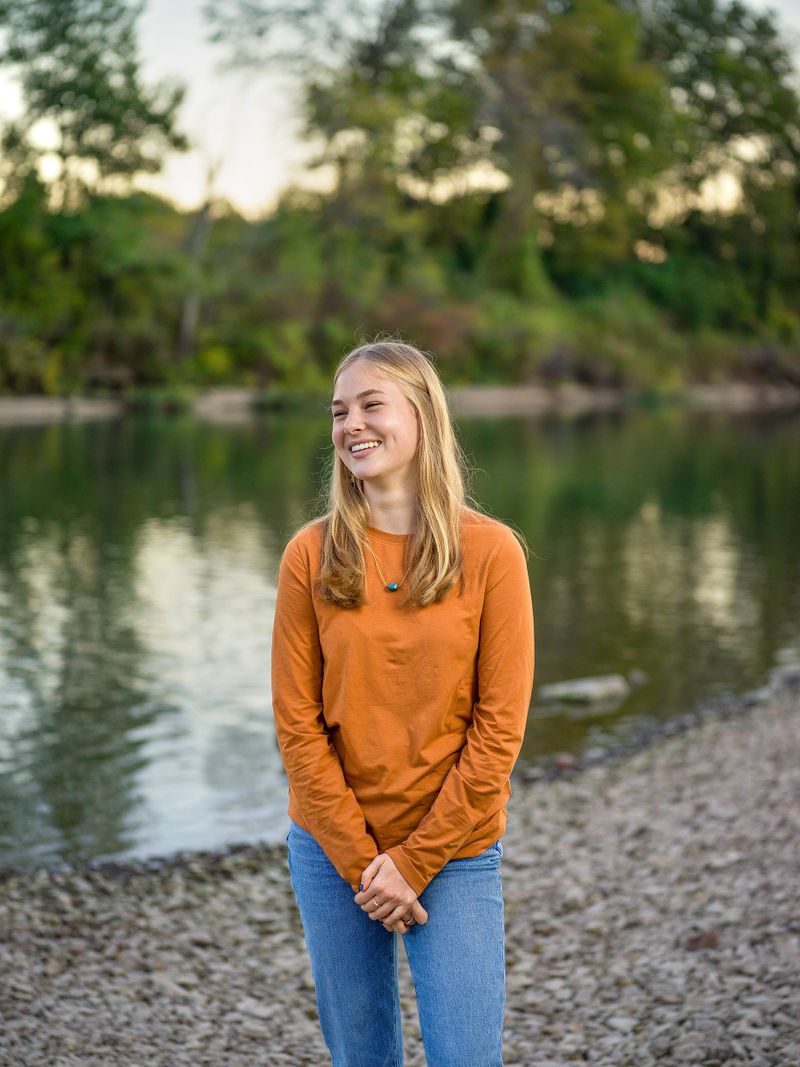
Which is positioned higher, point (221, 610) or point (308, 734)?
point (308, 734)

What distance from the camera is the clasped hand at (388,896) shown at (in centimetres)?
274

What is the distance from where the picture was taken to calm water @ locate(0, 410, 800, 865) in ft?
26.9

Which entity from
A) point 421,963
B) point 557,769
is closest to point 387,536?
point 421,963

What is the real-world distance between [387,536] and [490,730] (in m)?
0.48

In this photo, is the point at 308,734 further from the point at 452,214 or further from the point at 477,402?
the point at 452,214

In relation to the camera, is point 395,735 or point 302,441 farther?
point 302,441

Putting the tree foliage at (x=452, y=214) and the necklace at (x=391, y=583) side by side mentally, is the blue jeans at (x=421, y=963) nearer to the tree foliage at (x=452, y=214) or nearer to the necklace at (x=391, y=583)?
the necklace at (x=391, y=583)

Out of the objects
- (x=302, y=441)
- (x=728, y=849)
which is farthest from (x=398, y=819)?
(x=302, y=441)

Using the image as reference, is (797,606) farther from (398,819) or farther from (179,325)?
(179,325)

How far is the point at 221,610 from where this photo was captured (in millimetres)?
13680

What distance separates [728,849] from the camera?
6.35 meters

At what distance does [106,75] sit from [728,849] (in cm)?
4460

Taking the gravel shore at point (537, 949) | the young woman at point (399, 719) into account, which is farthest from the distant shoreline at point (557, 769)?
the young woman at point (399, 719)

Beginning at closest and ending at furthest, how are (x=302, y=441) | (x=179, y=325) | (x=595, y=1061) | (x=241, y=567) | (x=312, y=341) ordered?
(x=595, y=1061)
(x=241, y=567)
(x=302, y=441)
(x=179, y=325)
(x=312, y=341)
